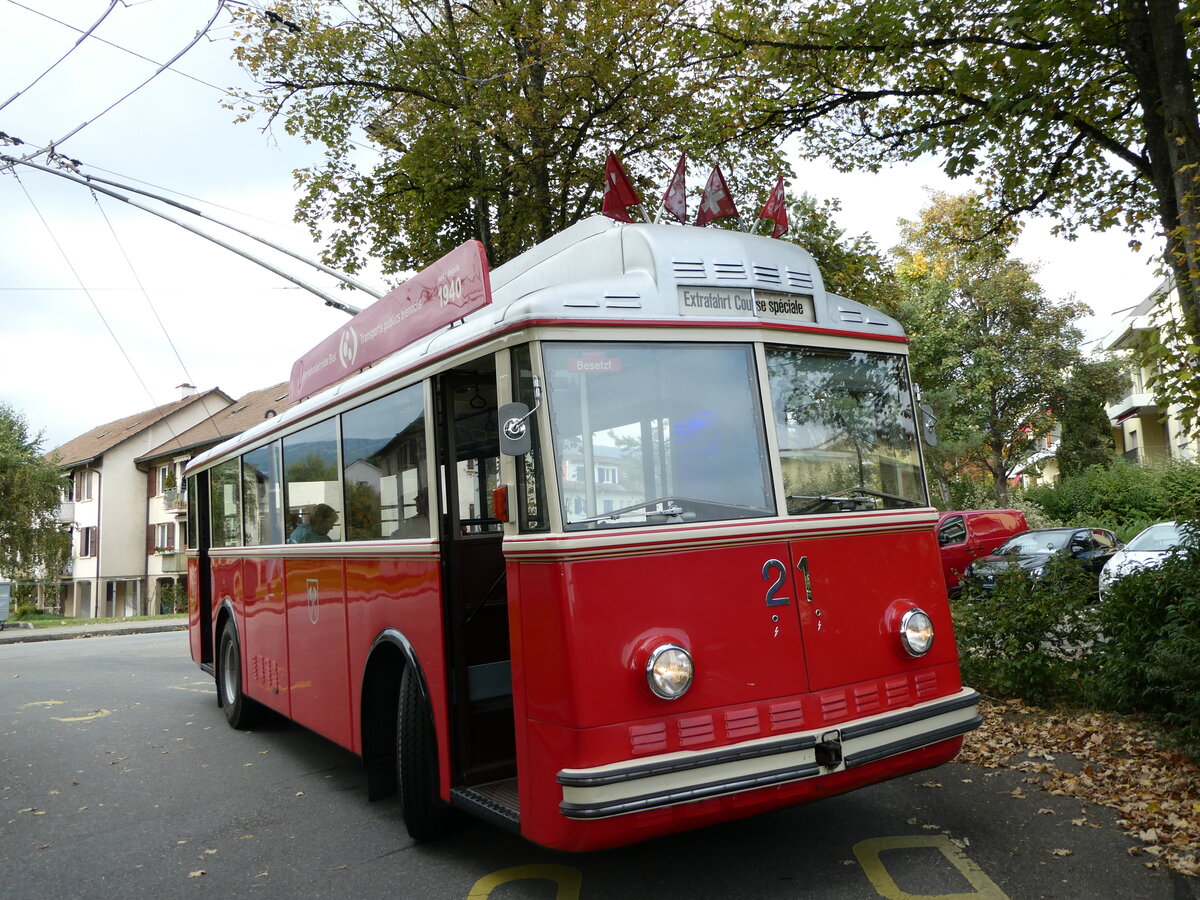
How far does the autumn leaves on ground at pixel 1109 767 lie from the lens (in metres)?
5.03

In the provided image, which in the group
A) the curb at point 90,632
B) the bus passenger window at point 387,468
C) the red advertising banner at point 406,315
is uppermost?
the red advertising banner at point 406,315

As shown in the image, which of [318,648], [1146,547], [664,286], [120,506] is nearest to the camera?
[664,286]

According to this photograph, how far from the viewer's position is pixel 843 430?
16.5 feet

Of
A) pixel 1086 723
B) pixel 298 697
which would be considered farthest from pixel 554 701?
pixel 1086 723

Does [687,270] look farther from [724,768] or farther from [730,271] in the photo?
[724,768]

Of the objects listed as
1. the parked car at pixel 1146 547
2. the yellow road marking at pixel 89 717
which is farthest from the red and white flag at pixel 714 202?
the parked car at pixel 1146 547

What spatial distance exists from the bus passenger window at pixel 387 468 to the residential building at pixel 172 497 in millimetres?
43188

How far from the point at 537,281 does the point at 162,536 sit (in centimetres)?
5235

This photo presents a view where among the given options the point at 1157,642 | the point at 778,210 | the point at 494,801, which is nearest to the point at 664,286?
the point at 778,210

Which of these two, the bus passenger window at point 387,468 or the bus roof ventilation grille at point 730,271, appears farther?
the bus passenger window at point 387,468

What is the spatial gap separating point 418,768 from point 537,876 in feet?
2.93

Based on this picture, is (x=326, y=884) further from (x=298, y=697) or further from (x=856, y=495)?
(x=856, y=495)

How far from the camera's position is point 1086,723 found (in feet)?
23.5

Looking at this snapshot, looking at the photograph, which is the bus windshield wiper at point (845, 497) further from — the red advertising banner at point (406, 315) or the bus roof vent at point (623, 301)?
the red advertising banner at point (406, 315)
